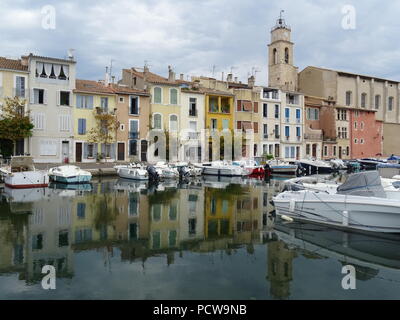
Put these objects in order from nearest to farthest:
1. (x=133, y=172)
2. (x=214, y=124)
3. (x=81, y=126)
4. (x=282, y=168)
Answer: (x=133, y=172) < (x=81, y=126) < (x=282, y=168) < (x=214, y=124)

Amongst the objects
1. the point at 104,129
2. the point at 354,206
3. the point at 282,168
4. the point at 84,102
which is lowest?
the point at 354,206

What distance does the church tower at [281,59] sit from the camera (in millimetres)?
62562

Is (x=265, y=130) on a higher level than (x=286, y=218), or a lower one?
higher

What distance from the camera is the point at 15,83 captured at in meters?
34.5

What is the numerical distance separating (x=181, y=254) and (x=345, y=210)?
637 cm

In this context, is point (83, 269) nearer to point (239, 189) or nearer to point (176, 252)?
point (176, 252)

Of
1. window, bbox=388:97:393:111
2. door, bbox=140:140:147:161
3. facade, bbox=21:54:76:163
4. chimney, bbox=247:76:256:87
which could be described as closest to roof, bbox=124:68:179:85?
door, bbox=140:140:147:161

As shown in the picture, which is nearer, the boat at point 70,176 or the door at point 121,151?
the boat at point 70,176

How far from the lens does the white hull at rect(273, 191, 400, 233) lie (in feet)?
42.1

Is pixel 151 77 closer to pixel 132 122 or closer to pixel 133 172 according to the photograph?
pixel 132 122

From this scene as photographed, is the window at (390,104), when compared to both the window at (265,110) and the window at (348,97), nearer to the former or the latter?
the window at (348,97)

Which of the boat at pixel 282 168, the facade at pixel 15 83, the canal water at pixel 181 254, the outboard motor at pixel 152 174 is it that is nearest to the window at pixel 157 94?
the facade at pixel 15 83

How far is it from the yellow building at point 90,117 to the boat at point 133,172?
19.3ft

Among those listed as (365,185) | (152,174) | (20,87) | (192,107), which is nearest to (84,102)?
(20,87)
